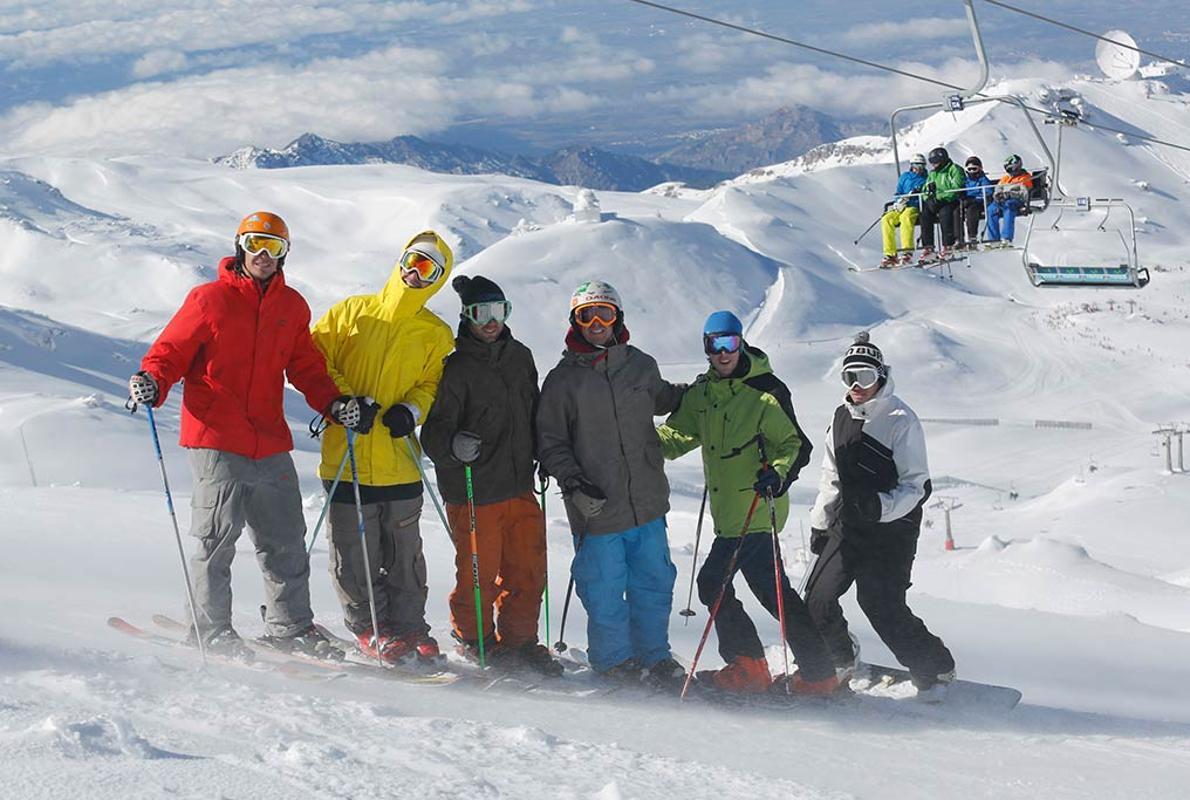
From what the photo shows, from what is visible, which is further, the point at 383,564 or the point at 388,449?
the point at 383,564

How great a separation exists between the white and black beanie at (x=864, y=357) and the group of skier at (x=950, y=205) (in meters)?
8.57

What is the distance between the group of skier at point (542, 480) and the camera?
5.34 m

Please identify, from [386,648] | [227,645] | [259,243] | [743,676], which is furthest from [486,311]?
[743,676]

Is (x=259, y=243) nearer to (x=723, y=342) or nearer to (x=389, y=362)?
(x=389, y=362)

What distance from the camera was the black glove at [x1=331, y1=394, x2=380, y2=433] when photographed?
5.14 meters

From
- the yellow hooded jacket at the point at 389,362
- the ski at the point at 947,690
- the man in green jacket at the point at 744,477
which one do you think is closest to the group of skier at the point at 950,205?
the ski at the point at 947,690

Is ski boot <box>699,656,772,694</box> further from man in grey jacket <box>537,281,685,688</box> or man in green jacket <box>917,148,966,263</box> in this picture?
man in green jacket <box>917,148,966,263</box>

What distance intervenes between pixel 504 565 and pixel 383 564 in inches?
20.4

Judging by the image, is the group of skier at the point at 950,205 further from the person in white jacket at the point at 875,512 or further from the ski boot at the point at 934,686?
the ski boot at the point at 934,686

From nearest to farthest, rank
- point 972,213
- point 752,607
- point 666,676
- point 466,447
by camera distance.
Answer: point 466,447 → point 666,676 → point 752,607 → point 972,213

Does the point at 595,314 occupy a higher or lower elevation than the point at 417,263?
lower

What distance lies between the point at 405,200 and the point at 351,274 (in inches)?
814

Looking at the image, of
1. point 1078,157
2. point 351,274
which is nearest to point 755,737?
point 351,274

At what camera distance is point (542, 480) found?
18.8 ft
